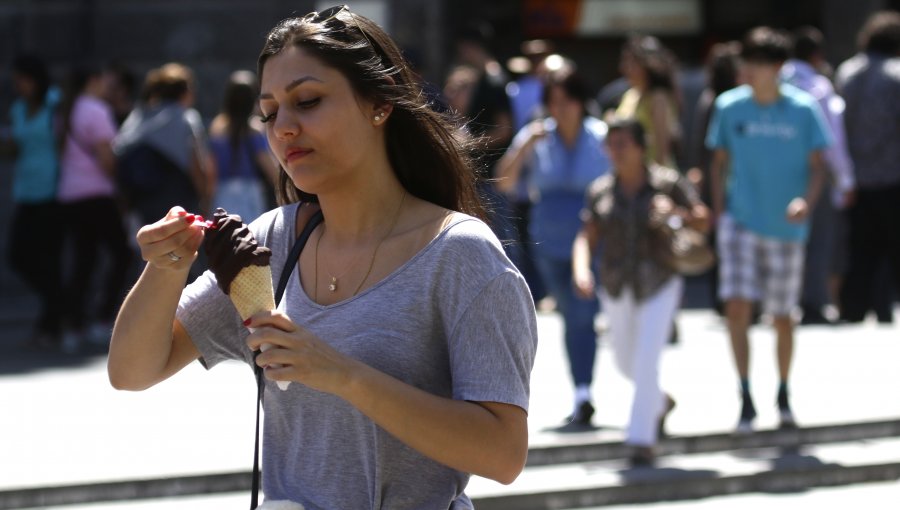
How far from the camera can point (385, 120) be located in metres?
2.81

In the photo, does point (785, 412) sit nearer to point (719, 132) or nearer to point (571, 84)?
point (719, 132)

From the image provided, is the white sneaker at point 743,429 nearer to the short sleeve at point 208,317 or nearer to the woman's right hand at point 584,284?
the woman's right hand at point 584,284

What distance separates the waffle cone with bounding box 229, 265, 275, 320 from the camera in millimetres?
2529

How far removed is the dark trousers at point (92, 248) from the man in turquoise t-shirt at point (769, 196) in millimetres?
5023

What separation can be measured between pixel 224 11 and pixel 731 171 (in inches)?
326

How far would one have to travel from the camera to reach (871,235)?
35.9ft

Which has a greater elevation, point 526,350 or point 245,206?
point 526,350

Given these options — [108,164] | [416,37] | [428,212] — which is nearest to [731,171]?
[108,164]

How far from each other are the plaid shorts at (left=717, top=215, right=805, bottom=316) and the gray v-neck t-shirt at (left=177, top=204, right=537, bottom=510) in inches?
210

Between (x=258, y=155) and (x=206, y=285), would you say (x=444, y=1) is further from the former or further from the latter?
(x=206, y=285)

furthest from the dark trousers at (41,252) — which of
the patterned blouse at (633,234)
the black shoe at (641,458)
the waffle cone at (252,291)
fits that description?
the waffle cone at (252,291)

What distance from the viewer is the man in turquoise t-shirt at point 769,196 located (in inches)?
310

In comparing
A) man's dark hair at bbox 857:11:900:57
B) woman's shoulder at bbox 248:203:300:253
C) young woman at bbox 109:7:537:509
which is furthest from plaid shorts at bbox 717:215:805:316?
young woman at bbox 109:7:537:509

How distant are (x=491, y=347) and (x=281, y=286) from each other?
44cm
